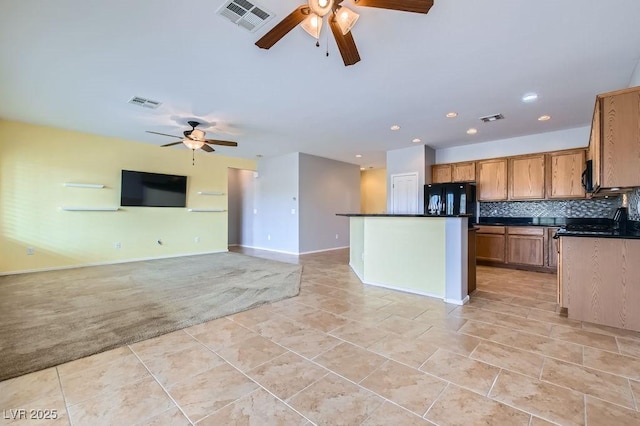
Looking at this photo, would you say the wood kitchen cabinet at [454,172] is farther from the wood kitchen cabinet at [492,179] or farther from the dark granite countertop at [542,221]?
the dark granite countertop at [542,221]

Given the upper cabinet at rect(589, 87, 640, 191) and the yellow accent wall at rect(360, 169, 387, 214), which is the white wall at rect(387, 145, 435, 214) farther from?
the upper cabinet at rect(589, 87, 640, 191)

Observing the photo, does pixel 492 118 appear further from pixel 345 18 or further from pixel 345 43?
pixel 345 18

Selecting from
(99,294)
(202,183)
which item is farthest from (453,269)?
(202,183)

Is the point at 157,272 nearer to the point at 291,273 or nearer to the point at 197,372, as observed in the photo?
the point at 291,273

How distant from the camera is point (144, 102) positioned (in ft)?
13.2

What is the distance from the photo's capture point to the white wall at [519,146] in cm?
514

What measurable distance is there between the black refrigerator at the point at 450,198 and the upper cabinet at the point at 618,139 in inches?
125

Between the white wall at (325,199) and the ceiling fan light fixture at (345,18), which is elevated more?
the ceiling fan light fixture at (345,18)

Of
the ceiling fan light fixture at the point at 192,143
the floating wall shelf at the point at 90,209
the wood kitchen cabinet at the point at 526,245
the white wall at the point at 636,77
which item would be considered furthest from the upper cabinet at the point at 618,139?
the floating wall shelf at the point at 90,209

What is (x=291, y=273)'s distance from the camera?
194 inches

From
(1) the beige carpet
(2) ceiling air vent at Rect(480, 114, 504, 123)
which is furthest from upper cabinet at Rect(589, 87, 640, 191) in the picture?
(1) the beige carpet

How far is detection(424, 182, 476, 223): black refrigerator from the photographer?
19.4 ft

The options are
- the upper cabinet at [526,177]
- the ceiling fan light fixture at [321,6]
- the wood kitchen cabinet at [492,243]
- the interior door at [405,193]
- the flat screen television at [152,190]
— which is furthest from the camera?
the interior door at [405,193]

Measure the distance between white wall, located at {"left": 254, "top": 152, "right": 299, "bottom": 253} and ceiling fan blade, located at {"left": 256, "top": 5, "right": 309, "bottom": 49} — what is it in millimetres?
5190
